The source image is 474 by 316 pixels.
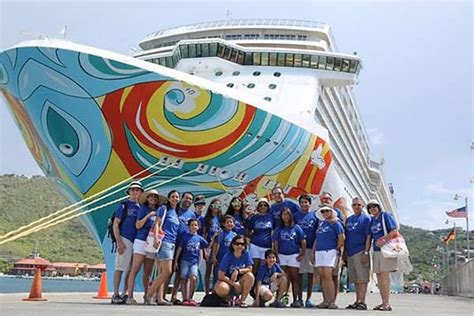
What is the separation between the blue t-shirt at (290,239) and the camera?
777 cm

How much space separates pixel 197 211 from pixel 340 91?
71.8 ft

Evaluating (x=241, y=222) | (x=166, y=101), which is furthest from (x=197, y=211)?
(x=166, y=101)

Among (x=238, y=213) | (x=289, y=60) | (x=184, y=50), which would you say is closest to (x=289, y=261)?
(x=238, y=213)

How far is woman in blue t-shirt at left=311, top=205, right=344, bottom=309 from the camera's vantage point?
7.58 m

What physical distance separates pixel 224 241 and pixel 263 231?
1.89 ft

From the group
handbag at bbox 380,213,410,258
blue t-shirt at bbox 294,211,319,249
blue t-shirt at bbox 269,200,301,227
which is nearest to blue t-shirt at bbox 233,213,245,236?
blue t-shirt at bbox 269,200,301,227

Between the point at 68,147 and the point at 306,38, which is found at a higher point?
the point at 306,38

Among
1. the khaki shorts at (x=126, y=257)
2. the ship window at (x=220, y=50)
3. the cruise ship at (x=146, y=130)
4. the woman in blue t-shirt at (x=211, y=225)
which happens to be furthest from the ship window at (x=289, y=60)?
the khaki shorts at (x=126, y=257)

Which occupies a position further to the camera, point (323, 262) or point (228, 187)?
point (228, 187)

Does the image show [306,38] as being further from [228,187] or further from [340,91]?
[228,187]

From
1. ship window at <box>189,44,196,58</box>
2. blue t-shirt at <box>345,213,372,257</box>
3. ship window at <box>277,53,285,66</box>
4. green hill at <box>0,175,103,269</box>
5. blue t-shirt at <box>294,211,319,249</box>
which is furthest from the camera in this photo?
green hill at <box>0,175,103,269</box>

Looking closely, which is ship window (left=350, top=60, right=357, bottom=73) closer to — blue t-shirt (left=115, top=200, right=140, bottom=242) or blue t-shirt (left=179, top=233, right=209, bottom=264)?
blue t-shirt (left=179, top=233, right=209, bottom=264)

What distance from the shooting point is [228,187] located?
1459 cm

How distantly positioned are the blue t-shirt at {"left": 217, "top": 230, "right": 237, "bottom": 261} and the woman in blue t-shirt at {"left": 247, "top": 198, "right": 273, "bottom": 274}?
13.6 inches
